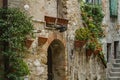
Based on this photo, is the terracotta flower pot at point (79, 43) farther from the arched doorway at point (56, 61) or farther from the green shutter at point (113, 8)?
the green shutter at point (113, 8)

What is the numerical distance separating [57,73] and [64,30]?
Answer: 1.58 meters

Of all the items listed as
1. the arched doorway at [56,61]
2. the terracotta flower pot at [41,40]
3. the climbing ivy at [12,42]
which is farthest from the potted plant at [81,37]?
the climbing ivy at [12,42]

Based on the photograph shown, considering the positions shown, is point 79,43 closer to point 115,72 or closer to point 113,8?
point 115,72

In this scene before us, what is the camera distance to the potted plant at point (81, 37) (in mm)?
12962

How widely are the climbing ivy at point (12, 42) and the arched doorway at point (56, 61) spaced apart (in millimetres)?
2971

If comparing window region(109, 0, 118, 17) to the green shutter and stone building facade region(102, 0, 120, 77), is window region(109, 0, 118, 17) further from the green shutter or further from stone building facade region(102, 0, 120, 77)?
stone building facade region(102, 0, 120, 77)

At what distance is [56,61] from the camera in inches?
494

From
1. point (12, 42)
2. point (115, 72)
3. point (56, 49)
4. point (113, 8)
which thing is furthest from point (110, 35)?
point (12, 42)

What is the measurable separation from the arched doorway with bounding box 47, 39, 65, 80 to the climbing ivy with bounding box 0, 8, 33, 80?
2971 millimetres

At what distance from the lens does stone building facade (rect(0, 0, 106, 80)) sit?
10.3 meters

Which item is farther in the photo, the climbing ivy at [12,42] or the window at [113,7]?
the window at [113,7]

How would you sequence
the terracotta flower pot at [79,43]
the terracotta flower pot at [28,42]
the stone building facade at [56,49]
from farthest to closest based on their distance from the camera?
the terracotta flower pot at [79,43] → the stone building facade at [56,49] → the terracotta flower pot at [28,42]

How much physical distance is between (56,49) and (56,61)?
399 mm

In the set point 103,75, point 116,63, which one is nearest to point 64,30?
point 103,75
